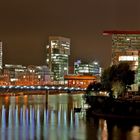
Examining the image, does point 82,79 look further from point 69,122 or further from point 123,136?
point 123,136

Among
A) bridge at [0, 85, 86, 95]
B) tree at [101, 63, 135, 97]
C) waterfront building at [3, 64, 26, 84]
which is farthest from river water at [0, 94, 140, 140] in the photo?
waterfront building at [3, 64, 26, 84]

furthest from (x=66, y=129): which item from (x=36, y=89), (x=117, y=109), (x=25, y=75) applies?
(x=25, y=75)

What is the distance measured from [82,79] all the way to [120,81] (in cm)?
5881

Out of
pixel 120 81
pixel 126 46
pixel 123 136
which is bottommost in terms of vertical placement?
pixel 123 136

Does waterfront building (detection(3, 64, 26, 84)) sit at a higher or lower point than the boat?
higher

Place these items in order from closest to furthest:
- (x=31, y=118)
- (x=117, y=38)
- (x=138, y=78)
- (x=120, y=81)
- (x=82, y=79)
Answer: (x=31, y=118), (x=120, y=81), (x=138, y=78), (x=117, y=38), (x=82, y=79)

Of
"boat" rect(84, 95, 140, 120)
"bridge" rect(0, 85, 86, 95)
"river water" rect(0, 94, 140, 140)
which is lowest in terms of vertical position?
"river water" rect(0, 94, 140, 140)

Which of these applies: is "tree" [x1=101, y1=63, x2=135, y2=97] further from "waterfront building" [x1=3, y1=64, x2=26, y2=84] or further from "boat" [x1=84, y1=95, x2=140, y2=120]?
"waterfront building" [x1=3, y1=64, x2=26, y2=84]

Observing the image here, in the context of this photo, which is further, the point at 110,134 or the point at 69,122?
the point at 69,122

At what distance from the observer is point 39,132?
83.5 feet

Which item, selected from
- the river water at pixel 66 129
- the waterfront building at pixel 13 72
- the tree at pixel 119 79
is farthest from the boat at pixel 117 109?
the waterfront building at pixel 13 72

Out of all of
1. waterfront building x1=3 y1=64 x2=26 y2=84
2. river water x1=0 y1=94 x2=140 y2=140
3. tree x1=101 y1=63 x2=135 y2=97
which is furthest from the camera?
waterfront building x1=3 y1=64 x2=26 y2=84

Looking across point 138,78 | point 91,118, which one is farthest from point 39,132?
point 138,78

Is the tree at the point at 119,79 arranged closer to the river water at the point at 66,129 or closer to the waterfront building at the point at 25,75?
the river water at the point at 66,129
